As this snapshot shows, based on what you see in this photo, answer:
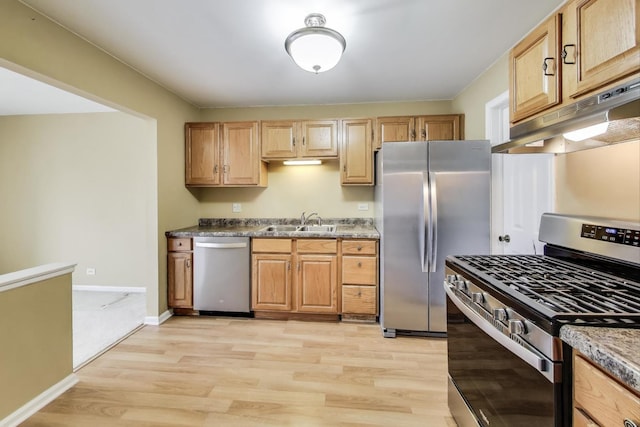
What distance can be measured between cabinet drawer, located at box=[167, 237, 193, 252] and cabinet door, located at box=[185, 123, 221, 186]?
2.50 feet

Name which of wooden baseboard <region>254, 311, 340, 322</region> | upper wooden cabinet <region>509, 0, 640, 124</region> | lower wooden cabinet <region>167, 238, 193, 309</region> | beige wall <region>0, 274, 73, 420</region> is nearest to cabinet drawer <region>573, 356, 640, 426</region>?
upper wooden cabinet <region>509, 0, 640, 124</region>

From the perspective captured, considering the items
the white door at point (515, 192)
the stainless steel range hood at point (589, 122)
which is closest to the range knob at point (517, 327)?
the stainless steel range hood at point (589, 122)

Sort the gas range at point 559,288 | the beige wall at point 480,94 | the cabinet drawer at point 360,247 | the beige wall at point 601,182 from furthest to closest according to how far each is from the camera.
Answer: the cabinet drawer at point 360,247 → the beige wall at point 480,94 → the beige wall at point 601,182 → the gas range at point 559,288

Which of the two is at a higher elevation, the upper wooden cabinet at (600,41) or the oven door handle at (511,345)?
the upper wooden cabinet at (600,41)

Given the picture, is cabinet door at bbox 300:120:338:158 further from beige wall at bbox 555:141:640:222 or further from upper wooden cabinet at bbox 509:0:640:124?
beige wall at bbox 555:141:640:222

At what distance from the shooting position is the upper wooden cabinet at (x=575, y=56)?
1054 millimetres

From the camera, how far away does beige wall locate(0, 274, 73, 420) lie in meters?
1.63

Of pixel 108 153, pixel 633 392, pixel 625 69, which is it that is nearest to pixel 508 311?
pixel 633 392

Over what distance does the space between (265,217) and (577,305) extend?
10.9 ft

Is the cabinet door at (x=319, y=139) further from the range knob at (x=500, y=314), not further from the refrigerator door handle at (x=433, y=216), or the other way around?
the range knob at (x=500, y=314)

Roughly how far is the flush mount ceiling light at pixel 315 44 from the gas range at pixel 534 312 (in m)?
1.52

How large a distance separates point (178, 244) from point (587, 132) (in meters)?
3.40

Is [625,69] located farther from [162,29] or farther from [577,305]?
[162,29]

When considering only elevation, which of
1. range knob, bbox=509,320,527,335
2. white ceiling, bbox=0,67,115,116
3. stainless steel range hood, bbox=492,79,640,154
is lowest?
range knob, bbox=509,320,527,335
